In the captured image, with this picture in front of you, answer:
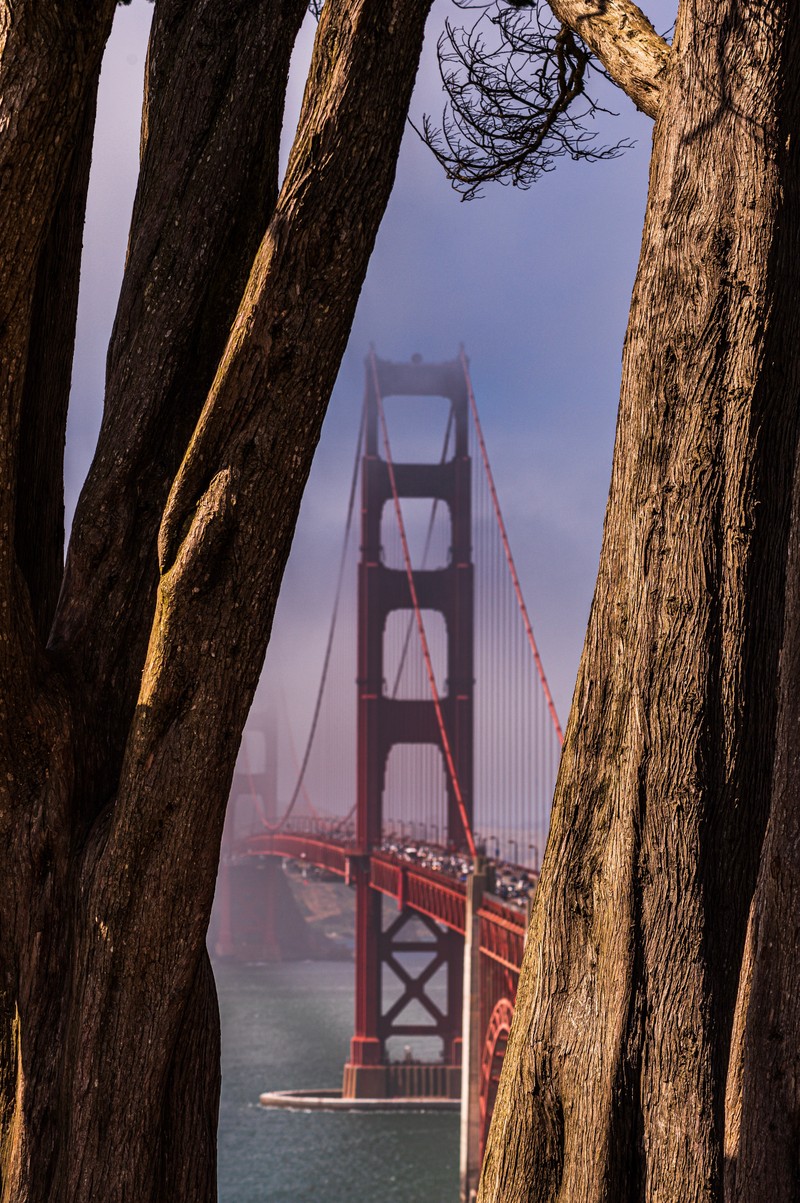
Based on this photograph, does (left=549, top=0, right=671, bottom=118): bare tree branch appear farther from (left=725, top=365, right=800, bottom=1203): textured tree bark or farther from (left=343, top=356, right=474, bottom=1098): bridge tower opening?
(left=343, top=356, right=474, bottom=1098): bridge tower opening

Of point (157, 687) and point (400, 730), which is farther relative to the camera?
point (400, 730)

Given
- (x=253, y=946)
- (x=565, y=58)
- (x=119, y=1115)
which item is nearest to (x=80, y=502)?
(x=119, y=1115)

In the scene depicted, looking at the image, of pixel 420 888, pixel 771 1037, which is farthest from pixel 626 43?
pixel 420 888

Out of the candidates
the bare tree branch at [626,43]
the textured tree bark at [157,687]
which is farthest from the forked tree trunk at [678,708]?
the textured tree bark at [157,687]

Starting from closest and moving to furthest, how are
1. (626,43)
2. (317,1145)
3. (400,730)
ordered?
(626,43) < (317,1145) < (400,730)

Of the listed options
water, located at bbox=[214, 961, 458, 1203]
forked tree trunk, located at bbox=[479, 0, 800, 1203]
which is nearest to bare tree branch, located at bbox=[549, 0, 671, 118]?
forked tree trunk, located at bbox=[479, 0, 800, 1203]

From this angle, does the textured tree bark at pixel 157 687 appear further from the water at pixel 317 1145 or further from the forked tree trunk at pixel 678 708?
the water at pixel 317 1145

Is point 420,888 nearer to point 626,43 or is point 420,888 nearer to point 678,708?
point 626,43

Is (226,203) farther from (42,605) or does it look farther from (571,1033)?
(571,1033)
